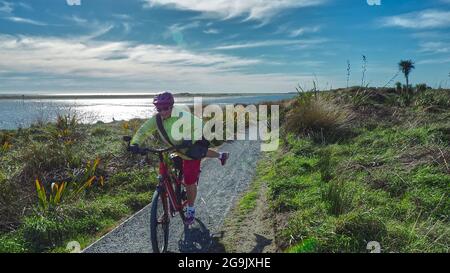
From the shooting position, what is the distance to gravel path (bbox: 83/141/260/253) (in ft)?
18.0

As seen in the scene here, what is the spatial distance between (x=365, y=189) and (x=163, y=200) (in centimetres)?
339

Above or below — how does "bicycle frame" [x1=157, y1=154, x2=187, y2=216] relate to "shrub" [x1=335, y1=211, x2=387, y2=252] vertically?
above

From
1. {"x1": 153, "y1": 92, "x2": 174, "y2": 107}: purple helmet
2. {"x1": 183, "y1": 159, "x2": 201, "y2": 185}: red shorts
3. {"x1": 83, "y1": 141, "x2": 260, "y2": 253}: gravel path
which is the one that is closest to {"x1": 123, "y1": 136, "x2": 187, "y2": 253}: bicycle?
{"x1": 183, "y1": 159, "x2": 201, "y2": 185}: red shorts

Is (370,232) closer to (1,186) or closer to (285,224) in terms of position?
(285,224)

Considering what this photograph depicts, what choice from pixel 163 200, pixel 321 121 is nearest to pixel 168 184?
pixel 163 200

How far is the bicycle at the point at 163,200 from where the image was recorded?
16.4 ft

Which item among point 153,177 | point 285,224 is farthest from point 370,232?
point 153,177

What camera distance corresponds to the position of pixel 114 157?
1098 centimetres

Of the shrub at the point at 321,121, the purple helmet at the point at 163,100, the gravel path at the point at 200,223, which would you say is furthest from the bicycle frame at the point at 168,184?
the shrub at the point at 321,121

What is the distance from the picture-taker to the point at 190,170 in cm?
568

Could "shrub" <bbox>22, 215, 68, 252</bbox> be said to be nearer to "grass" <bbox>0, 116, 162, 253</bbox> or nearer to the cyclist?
"grass" <bbox>0, 116, 162, 253</bbox>

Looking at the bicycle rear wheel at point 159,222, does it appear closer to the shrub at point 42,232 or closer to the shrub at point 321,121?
the shrub at point 42,232

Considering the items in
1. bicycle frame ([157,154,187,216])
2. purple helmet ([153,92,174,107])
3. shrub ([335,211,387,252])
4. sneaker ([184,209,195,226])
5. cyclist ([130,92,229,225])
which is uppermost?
purple helmet ([153,92,174,107])

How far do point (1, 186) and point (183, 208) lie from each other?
369 cm
